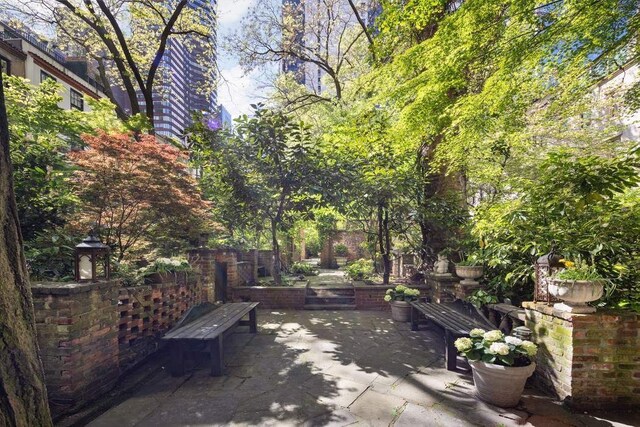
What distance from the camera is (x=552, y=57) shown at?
404 centimetres

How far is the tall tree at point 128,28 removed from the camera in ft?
29.7

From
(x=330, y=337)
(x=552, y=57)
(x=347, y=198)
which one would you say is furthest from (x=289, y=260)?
(x=552, y=57)

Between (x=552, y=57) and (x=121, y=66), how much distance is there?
11.2 m

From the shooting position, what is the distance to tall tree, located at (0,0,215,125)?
9.05 meters

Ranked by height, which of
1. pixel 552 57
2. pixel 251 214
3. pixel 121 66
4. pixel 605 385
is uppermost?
pixel 121 66

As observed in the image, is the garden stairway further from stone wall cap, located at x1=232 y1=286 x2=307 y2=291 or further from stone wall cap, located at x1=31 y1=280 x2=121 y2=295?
stone wall cap, located at x1=31 y1=280 x2=121 y2=295

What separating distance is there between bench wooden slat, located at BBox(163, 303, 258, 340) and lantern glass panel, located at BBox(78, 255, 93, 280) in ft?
3.32

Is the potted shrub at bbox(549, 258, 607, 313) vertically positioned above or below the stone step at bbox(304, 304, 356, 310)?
above

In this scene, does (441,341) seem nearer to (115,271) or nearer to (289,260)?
(115,271)

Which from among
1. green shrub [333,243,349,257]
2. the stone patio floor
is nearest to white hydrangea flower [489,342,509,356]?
the stone patio floor

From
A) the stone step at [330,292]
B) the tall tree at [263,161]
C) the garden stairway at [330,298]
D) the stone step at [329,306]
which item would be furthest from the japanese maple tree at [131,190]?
the stone step at [330,292]

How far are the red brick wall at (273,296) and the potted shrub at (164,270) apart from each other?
2.35 metres

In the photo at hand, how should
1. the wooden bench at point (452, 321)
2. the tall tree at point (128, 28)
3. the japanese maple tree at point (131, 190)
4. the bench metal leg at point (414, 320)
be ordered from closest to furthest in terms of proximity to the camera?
the wooden bench at point (452, 321) → the japanese maple tree at point (131, 190) → the bench metal leg at point (414, 320) → the tall tree at point (128, 28)

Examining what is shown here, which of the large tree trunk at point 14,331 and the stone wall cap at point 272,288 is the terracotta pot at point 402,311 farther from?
the large tree trunk at point 14,331
